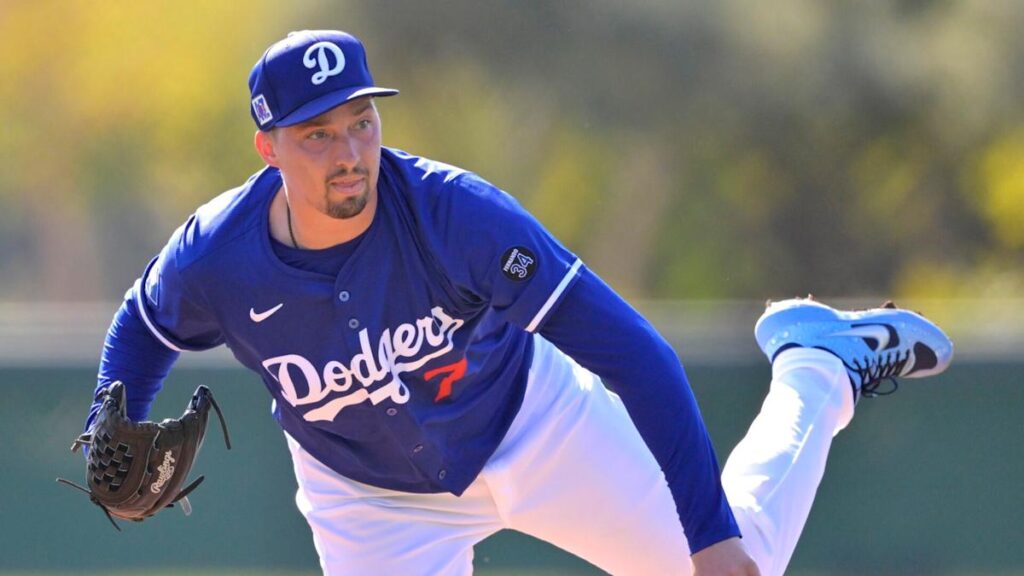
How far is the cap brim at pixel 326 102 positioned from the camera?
3.11 m

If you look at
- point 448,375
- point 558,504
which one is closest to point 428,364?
point 448,375

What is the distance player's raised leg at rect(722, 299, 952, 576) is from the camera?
3.66 m

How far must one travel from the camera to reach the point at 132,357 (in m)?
3.57

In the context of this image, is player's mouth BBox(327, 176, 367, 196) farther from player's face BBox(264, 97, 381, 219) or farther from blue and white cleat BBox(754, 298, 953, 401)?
blue and white cleat BBox(754, 298, 953, 401)

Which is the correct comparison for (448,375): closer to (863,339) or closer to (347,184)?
(347,184)

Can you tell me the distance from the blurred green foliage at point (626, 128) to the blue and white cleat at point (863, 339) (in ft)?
29.5

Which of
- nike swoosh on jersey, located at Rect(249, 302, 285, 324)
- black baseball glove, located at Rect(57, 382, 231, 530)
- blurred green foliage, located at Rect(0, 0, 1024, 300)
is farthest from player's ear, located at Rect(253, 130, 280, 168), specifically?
blurred green foliage, located at Rect(0, 0, 1024, 300)

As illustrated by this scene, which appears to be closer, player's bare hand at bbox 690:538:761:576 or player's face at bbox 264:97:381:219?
player's bare hand at bbox 690:538:761:576

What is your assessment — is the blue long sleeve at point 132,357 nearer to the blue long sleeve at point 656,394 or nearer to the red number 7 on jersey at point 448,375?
the red number 7 on jersey at point 448,375

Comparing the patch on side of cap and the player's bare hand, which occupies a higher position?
the patch on side of cap

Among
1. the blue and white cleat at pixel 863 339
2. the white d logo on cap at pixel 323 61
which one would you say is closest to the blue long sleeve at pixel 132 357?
the white d logo on cap at pixel 323 61

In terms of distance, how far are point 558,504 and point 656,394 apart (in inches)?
27.9

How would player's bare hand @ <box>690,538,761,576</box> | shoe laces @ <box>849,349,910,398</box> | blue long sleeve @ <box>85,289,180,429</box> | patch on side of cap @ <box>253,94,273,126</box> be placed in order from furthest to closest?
shoe laces @ <box>849,349,910,398</box>
blue long sleeve @ <box>85,289,180,429</box>
patch on side of cap @ <box>253,94,273,126</box>
player's bare hand @ <box>690,538,761,576</box>

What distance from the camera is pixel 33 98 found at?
49.2 ft
